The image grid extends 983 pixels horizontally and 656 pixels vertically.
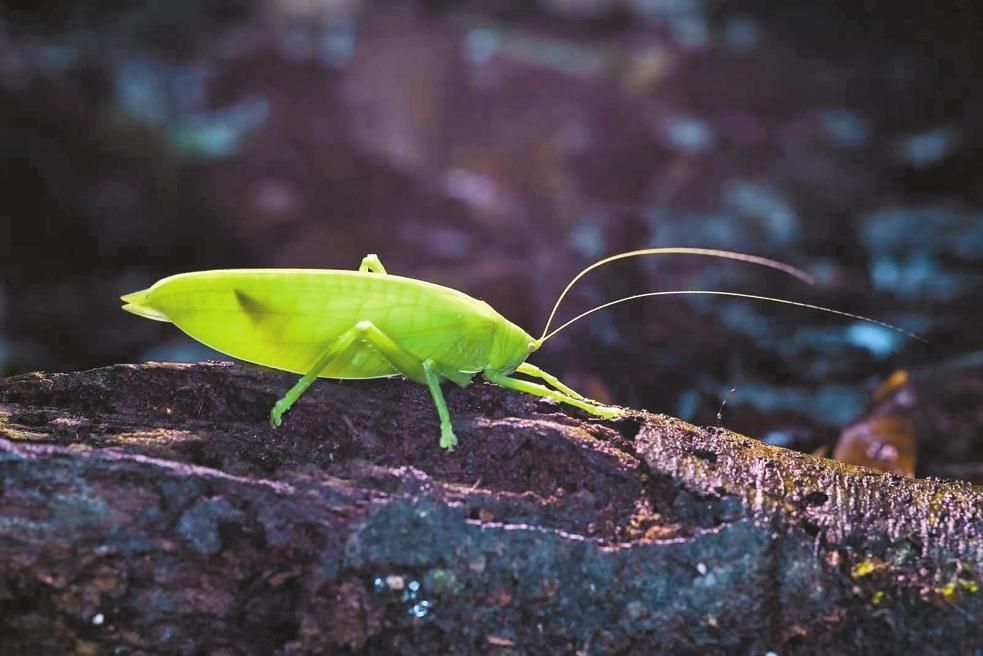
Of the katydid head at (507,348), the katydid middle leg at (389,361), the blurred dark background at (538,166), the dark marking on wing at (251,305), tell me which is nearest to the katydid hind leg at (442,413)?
the katydid middle leg at (389,361)

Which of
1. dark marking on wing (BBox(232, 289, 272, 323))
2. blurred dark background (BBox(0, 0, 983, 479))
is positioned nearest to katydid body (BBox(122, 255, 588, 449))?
dark marking on wing (BBox(232, 289, 272, 323))

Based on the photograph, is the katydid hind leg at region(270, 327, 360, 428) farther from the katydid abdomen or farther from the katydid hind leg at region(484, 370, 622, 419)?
the katydid hind leg at region(484, 370, 622, 419)

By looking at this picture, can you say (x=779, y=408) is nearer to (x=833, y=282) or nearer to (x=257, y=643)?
(x=833, y=282)

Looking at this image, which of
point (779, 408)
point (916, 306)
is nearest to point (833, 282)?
point (916, 306)

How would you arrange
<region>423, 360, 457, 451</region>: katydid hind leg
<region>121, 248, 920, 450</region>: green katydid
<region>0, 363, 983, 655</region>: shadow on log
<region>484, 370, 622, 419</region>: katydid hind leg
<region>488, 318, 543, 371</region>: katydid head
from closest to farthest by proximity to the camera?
<region>0, 363, 983, 655</region>: shadow on log → <region>423, 360, 457, 451</region>: katydid hind leg → <region>121, 248, 920, 450</region>: green katydid → <region>484, 370, 622, 419</region>: katydid hind leg → <region>488, 318, 543, 371</region>: katydid head

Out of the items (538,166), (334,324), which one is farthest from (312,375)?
(538,166)

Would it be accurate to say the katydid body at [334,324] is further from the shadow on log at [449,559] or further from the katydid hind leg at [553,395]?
the shadow on log at [449,559]
